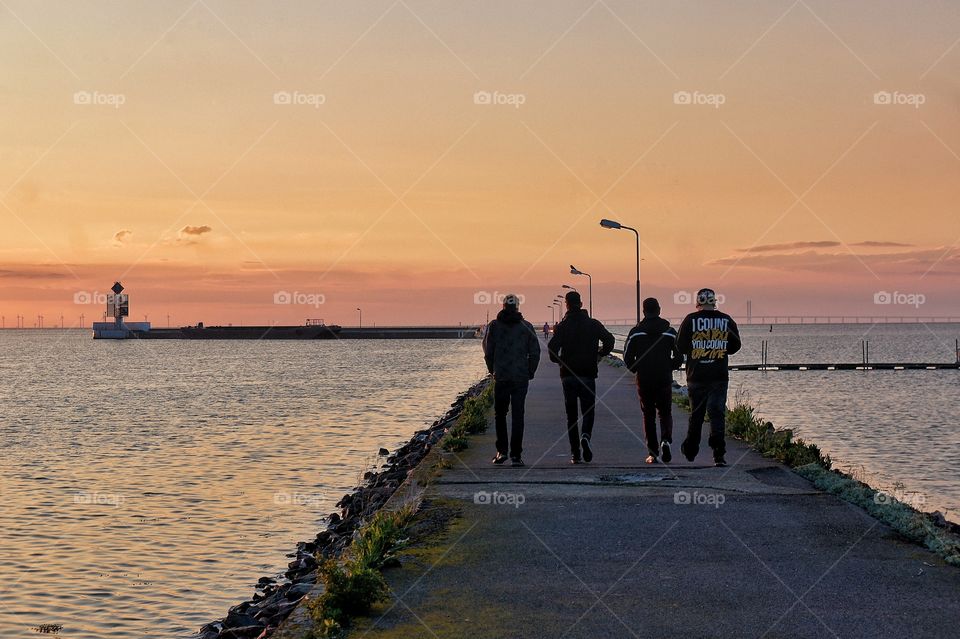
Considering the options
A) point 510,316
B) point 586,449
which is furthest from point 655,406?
point 510,316

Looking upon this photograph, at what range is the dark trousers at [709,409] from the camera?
46.1ft

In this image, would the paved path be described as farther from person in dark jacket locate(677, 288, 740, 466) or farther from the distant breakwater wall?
the distant breakwater wall

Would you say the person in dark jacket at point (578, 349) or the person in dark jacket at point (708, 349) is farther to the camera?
the person in dark jacket at point (578, 349)

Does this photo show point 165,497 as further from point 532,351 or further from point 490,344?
point 532,351

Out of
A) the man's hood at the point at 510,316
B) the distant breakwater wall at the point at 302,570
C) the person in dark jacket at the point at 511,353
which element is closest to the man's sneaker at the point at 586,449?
the person in dark jacket at the point at 511,353

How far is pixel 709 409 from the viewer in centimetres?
1419

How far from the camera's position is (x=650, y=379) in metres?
14.9

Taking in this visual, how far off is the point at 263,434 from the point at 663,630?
28613 mm

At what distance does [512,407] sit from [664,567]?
19.9 ft

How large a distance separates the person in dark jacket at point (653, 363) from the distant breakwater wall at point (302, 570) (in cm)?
359

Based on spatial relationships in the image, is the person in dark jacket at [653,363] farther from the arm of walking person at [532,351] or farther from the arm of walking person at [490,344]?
the arm of walking person at [490,344]

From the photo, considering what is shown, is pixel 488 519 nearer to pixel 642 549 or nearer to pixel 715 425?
pixel 642 549

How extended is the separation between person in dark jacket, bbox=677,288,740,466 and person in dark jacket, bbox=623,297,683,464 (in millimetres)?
366

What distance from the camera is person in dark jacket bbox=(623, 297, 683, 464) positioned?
14.6m
